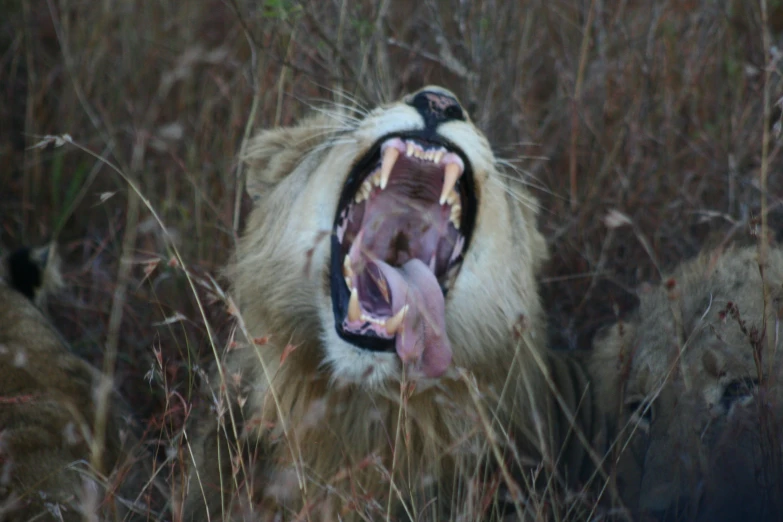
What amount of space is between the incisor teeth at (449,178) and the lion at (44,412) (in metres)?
1.29

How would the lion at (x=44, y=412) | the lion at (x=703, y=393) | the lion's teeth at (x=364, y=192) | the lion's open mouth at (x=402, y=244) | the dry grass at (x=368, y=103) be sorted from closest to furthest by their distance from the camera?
the lion at (x=703, y=393) → the lion's open mouth at (x=402, y=244) → the lion at (x=44, y=412) → the lion's teeth at (x=364, y=192) → the dry grass at (x=368, y=103)

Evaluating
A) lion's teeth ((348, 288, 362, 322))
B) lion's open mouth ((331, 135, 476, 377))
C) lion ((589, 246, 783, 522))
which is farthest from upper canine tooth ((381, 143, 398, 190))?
lion ((589, 246, 783, 522))

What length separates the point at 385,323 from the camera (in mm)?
3178

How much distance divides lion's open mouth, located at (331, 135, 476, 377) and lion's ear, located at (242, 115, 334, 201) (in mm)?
357

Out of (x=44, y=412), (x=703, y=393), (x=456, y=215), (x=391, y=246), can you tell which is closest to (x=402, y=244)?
(x=391, y=246)

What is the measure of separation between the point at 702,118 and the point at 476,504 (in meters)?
3.61

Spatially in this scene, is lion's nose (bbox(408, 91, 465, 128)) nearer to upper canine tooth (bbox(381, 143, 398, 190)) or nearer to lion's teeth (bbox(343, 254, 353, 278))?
upper canine tooth (bbox(381, 143, 398, 190))

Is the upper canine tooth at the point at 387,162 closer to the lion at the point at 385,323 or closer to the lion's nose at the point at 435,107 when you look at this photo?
the lion at the point at 385,323

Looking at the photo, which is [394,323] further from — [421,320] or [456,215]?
[456,215]

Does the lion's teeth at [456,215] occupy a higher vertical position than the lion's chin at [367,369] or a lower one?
higher

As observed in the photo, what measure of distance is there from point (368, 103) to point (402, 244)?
132 centimetres

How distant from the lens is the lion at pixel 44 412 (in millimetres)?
3334

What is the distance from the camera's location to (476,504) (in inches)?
106

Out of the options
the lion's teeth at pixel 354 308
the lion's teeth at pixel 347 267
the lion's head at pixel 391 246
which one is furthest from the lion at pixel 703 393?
the lion's teeth at pixel 347 267
